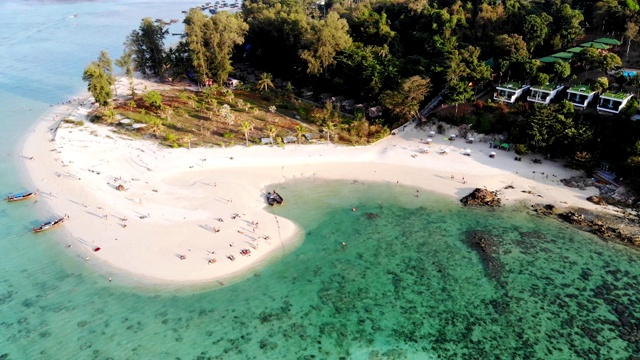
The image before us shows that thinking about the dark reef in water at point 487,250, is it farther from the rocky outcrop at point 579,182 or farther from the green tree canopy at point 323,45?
the green tree canopy at point 323,45

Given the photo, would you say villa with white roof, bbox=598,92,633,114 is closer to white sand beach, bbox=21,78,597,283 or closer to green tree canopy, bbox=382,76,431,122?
white sand beach, bbox=21,78,597,283

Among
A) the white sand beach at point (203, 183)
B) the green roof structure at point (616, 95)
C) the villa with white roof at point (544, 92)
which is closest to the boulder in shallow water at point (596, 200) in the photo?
the white sand beach at point (203, 183)

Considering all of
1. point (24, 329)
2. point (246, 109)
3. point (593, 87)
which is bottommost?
point (24, 329)

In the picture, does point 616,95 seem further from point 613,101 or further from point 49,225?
point 49,225

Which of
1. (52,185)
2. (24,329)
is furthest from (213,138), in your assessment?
(24,329)

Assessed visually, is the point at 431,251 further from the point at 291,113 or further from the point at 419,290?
the point at 291,113

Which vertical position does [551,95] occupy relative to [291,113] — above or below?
above

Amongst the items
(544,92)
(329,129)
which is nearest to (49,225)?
(329,129)
